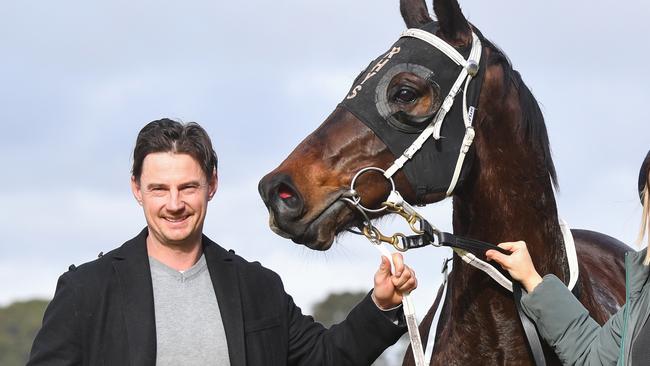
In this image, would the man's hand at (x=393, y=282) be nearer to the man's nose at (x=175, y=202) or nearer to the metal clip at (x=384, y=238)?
the metal clip at (x=384, y=238)

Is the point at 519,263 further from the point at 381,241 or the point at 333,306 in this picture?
the point at 333,306

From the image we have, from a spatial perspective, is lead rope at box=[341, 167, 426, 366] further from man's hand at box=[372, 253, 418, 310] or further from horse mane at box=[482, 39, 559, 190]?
horse mane at box=[482, 39, 559, 190]

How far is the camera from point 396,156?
18.1 feet

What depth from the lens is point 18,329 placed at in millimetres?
50719

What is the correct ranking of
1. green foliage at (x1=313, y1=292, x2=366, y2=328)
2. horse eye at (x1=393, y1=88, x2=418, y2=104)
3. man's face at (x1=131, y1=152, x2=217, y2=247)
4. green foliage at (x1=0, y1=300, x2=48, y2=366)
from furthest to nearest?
green foliage at (x1=313, y1=292, x2=366, y2=328)
green foliage at (x1=0, y1=300, x2=48, y2=366)
horse eye at (x1=393, y1=88, x2=418, y2=104)
man's face at (x1=131, y1=152, x2=217, y2=247)

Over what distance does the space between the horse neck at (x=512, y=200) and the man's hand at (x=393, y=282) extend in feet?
1.78

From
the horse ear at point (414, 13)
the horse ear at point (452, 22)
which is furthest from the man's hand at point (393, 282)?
the horse ear at point (414, 13)

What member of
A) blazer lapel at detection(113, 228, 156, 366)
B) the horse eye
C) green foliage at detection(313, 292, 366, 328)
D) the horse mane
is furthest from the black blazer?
green foliage at detection(313, 292, 366, 328)

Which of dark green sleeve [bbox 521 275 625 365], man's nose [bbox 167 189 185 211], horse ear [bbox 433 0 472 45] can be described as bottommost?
Result: dark green sleeve [bbox 521 275 625 365]

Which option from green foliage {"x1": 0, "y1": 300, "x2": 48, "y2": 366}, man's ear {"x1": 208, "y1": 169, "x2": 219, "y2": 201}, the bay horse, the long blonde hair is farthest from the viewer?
green foliage {"x1": 0, "y1": 300, "x2": 48, "y2": 366}

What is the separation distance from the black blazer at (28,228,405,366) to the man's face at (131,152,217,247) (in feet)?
0.65

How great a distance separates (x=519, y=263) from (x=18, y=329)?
47.8m

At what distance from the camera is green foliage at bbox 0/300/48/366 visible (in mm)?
42625

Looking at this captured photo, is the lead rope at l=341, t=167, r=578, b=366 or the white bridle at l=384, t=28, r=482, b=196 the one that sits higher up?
the white bridle at l=384, t=28, r=482, b=196
